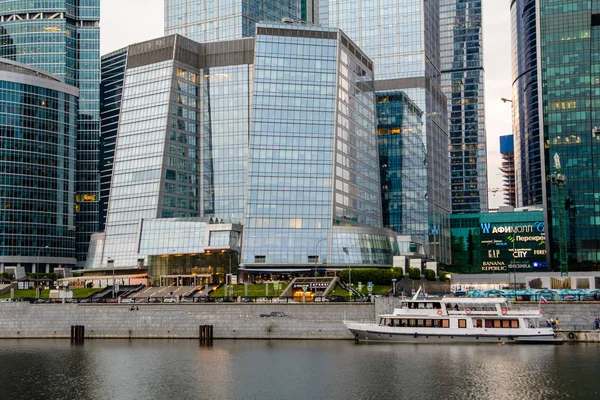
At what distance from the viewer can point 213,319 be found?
125688 mm

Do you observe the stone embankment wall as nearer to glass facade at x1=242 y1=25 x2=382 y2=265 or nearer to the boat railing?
the boat railing

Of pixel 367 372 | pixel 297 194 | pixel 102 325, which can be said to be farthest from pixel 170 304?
pixel 297 194

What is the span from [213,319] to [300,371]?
37.9 metres

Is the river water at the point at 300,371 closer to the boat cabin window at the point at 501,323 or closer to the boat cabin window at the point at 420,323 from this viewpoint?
the boat cabin window at the point at 501,323

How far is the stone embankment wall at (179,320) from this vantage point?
4867 inches

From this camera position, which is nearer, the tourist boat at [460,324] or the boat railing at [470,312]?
the tourist boat at [460,324]

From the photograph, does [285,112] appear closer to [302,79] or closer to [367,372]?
[302,79]

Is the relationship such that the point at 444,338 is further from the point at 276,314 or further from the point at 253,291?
the point at 253,291

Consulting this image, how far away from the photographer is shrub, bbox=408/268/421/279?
191 meters

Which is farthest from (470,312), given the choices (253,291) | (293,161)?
(293,161)

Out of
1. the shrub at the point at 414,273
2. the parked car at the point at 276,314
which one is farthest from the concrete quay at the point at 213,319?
the shrub at the point at 414,273

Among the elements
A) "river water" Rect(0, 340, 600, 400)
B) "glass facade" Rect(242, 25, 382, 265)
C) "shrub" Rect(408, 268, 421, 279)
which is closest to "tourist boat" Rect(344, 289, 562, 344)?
"river water" Rect(0, 340, 600, 400)

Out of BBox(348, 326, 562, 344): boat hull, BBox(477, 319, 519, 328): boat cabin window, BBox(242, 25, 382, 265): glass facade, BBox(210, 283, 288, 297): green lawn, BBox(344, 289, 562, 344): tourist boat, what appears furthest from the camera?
BBox(242, 25, 382, 265): glass facade

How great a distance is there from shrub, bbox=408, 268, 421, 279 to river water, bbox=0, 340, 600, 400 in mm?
75160
